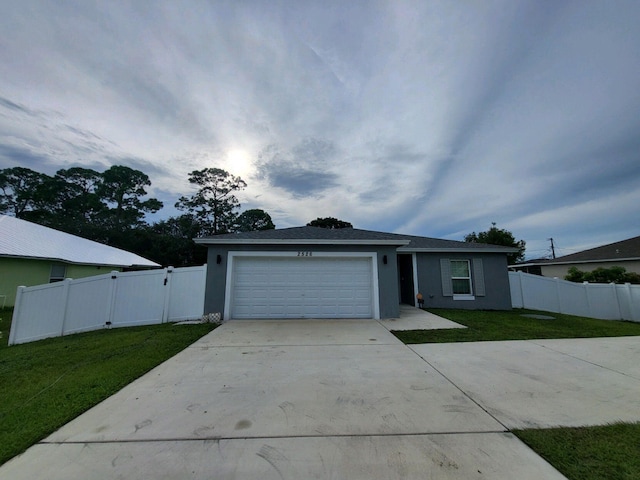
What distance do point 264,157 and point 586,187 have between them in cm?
1571

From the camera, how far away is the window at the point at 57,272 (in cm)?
1303

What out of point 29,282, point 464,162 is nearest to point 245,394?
point 464,162

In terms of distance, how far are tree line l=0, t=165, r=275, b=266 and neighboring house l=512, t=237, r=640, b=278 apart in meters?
30.4

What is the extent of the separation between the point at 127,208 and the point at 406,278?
116 feet

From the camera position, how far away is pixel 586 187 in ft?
40.2

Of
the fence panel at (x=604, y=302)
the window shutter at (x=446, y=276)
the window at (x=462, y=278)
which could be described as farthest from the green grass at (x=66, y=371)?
the fence panel at (x=604, y=302)

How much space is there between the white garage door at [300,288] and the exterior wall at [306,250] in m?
0.32

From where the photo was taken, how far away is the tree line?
28.2 meters

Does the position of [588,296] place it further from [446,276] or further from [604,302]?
[446,276]

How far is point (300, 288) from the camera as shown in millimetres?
8633

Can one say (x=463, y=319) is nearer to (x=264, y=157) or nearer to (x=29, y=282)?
(x=264, y=157)

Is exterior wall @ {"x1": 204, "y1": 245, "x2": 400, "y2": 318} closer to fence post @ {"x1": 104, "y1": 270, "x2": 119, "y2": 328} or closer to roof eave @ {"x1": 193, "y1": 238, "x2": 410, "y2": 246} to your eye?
roof eave @ {"x1": 193, "y1": 238, "x2": 410, "y2": 246}

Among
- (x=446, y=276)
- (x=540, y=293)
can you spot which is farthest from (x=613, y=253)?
(x=446, y=276)

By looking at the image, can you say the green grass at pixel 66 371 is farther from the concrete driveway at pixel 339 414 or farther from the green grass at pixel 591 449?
the green grass at pixel 591 449
